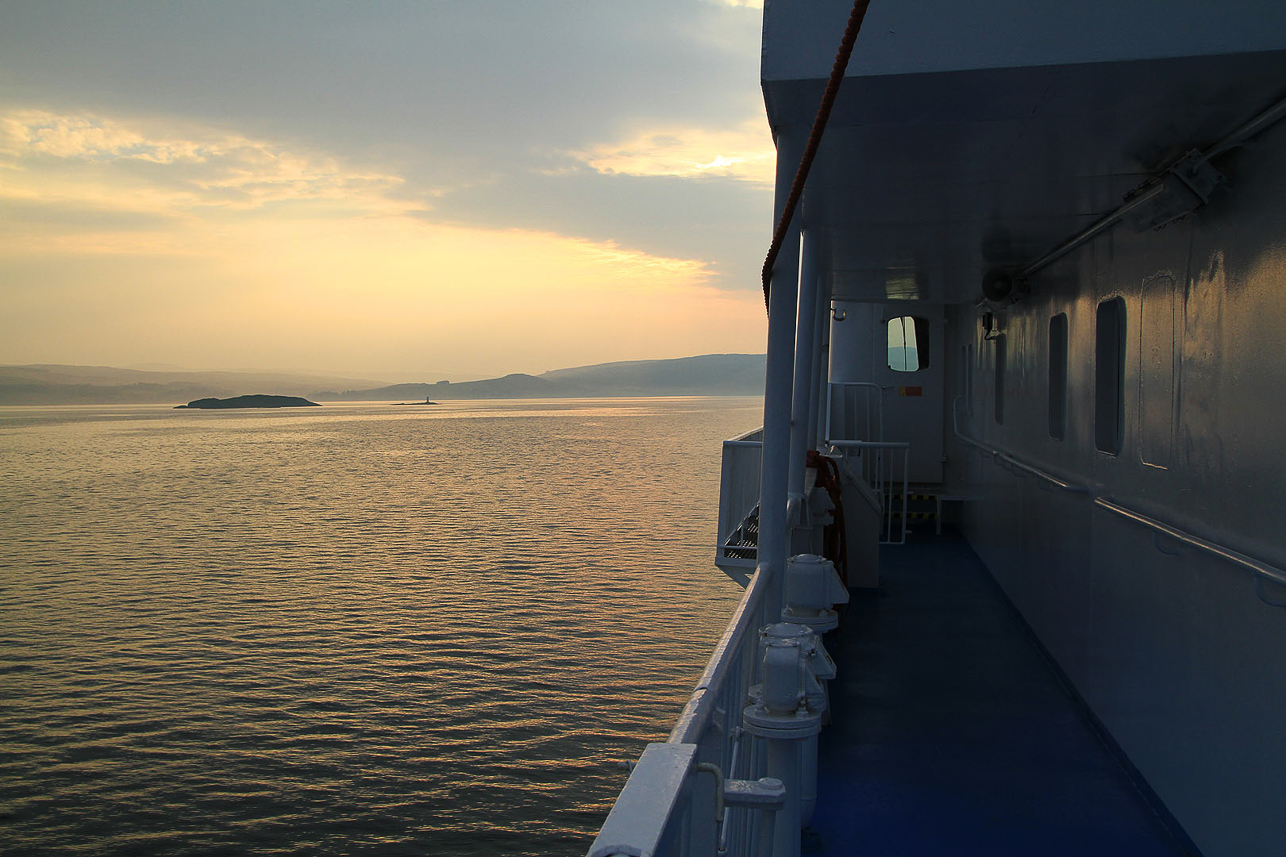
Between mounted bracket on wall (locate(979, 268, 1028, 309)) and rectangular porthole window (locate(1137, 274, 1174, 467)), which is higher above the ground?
mounted bracket on wall (locate(979, 268, 1028, 309))

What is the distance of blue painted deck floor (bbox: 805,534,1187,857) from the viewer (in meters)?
4.19

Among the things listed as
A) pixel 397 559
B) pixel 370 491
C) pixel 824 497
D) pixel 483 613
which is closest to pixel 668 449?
pixel 370 491

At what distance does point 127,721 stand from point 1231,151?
16.2 m

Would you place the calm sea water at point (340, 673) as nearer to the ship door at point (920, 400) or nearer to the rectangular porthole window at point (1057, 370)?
the ship door at point (920, 400)

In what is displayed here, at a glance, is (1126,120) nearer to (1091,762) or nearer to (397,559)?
(1091,762)

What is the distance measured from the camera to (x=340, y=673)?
52.8 feet

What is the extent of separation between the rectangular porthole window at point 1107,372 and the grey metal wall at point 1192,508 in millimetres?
79

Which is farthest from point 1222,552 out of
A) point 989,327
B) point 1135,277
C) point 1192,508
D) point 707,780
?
point 989,327

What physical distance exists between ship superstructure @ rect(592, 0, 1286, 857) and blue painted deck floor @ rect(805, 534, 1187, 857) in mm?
29

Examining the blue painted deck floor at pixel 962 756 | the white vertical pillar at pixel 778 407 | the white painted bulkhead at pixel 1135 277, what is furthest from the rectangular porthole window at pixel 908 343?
the white vertical pillar at pixel 778 407

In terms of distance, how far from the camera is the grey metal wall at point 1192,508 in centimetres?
324

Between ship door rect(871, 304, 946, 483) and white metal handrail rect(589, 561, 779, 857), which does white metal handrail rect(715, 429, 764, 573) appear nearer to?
white metal handrail rect(589, 561, 779, 857)

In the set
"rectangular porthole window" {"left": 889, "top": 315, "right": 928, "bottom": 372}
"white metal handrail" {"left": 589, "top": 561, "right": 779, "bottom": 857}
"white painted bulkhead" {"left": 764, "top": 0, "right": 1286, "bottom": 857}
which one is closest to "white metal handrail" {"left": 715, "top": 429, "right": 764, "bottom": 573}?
"white painted bulkhead" {"left": 764, "top": 0, "right": 1286, "bottom": 857}

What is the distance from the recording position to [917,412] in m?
13.0
